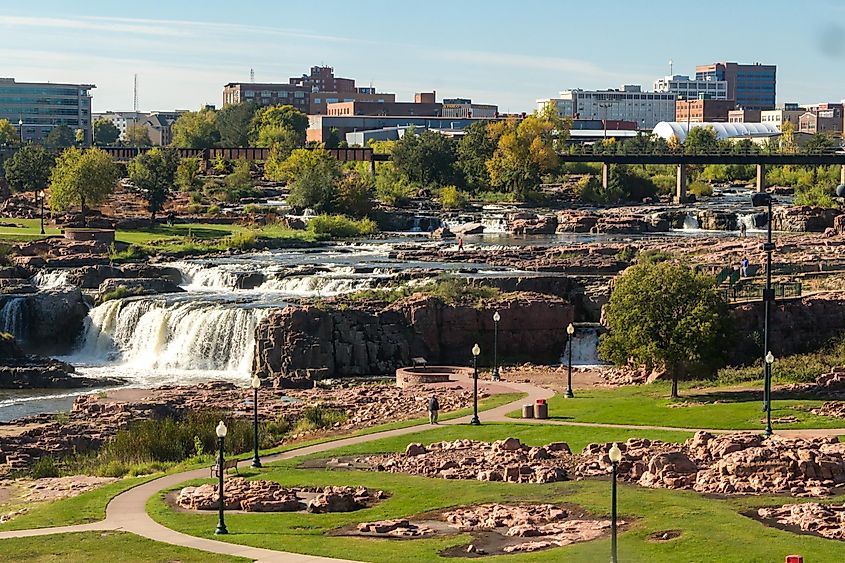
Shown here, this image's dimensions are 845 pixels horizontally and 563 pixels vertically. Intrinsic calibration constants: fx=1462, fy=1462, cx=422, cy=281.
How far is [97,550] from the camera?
30.2 metres

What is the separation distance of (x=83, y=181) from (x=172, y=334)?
39844 mm

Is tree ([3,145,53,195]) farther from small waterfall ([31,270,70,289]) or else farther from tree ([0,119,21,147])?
tree ([0,119,21,147])

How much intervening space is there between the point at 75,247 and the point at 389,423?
47254 mm

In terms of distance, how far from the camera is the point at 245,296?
250ft

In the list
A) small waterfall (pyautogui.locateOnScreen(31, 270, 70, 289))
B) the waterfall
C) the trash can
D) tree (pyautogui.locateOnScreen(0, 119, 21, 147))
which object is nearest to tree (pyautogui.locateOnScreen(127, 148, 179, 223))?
small waterfall (pyautogui.locateOnScreen(31, 270, 70, 289))

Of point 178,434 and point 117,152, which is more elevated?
point 117,152

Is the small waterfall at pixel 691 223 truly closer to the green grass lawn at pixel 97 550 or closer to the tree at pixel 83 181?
the tree at pixel 83 181

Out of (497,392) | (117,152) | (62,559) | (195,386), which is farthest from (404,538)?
(117,152)

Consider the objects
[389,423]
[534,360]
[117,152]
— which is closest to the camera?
[389,423]

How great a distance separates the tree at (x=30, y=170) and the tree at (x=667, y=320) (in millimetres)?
80431

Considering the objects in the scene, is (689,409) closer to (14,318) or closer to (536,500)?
(536,500)

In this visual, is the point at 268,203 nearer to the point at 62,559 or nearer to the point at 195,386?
the point at 195,386

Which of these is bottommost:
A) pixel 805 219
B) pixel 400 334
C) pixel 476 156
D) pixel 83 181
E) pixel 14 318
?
pixel 400 334

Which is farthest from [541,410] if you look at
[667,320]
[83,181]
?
[83,181]
